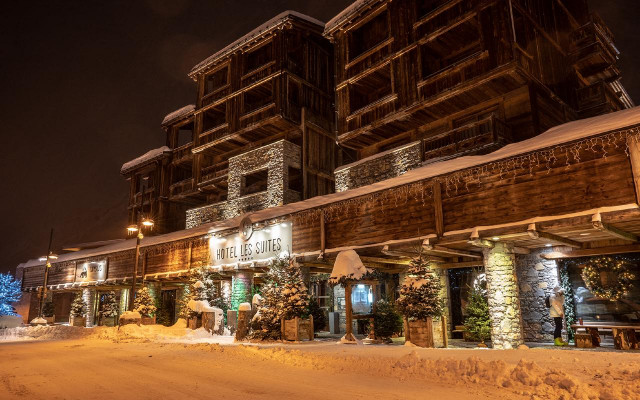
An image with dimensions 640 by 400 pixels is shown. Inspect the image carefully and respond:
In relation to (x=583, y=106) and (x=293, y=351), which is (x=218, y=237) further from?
(x=583, y=106)

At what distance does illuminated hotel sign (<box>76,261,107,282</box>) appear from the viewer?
27656 mm

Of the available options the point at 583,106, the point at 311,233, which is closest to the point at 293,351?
the point at 311,233

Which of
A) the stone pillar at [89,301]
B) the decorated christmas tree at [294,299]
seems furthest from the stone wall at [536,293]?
the stone pillar at [89,301]

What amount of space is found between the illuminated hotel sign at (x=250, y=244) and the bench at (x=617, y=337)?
10.3 metres

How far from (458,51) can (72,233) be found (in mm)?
103208

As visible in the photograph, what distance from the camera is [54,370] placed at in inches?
362

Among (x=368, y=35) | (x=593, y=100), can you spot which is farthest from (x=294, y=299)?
(x=593, y=100)

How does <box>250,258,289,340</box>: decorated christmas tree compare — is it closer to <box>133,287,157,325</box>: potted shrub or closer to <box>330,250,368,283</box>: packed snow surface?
<box>330,250,368,283</box>: packed snow surface

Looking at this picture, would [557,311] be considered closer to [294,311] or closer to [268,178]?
[294,311]

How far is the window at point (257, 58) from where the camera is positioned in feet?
85.8

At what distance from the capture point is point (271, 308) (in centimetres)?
1519

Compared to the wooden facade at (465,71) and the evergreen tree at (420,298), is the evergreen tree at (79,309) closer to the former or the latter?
the wooden facade at (465,71)

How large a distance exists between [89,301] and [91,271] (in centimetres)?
257

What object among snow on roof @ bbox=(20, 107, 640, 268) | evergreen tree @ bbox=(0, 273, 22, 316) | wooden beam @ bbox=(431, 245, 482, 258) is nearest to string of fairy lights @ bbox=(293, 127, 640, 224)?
snow on roof @ bbox=(20, 107, 640, 268)
